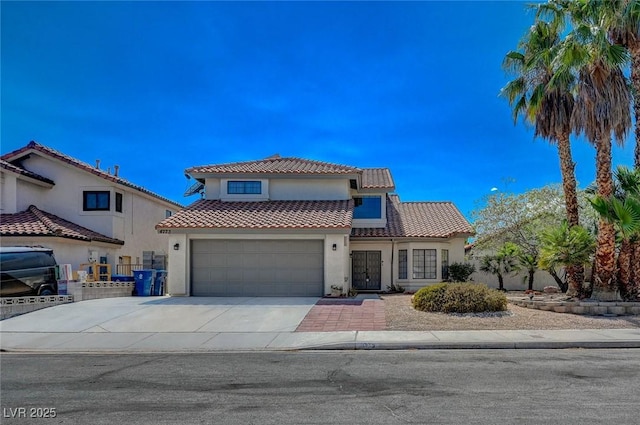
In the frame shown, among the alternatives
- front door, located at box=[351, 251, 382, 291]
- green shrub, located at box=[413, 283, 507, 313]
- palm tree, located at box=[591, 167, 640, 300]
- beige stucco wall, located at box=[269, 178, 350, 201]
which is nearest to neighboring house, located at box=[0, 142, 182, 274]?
beige stucco wall, located at box=[269, 178, 350, 201]

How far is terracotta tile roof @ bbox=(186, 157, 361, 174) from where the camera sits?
23312 mm

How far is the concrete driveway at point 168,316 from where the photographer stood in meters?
13.5

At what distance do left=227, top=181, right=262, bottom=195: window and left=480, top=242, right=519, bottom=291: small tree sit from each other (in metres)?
12.4

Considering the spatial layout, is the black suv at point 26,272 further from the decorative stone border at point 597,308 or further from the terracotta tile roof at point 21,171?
the decorative stone border at point 597,308

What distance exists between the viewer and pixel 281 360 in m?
9.57

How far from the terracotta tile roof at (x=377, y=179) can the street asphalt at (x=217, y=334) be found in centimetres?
1069

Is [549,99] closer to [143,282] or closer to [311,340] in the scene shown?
[311,340]

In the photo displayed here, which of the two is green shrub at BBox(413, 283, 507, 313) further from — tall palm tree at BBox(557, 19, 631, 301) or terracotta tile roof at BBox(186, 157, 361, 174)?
terracotta tile roof at BBox(186, 157, 361, 174)

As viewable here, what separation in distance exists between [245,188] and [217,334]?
12.0m

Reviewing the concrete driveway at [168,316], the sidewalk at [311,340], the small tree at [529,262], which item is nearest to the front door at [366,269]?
the concrete driveway at [168,316]

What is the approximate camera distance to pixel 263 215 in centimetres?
2134

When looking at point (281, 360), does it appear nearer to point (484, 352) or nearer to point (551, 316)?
point (484, 352)

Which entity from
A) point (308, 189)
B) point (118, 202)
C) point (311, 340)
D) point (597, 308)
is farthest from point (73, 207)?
point (597, 308)

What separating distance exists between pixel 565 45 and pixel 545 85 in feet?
6.85
